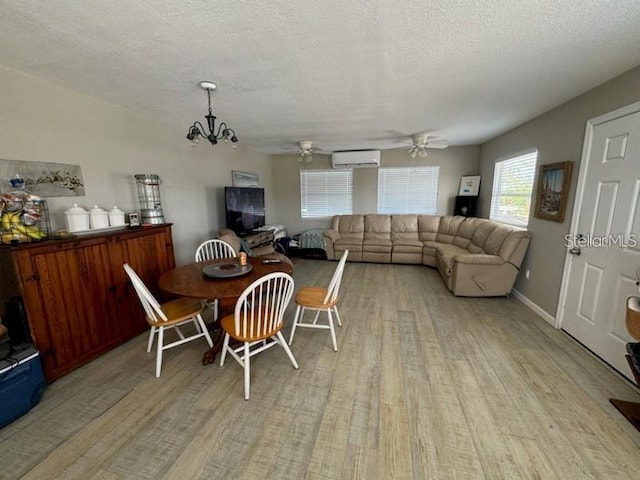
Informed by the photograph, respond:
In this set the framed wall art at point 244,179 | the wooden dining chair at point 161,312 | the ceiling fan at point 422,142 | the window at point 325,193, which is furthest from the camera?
the window at point 325,193

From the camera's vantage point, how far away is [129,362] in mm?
2244

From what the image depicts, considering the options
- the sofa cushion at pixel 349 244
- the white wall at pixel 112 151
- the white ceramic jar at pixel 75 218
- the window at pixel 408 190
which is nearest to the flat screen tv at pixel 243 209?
the white wall at pixel 112 151

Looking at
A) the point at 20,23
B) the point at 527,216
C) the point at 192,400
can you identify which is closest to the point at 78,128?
the point at 20,23

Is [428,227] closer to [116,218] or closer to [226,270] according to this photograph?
[226,270]

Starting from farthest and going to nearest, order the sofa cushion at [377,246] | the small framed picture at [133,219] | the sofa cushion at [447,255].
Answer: the sofa cushion at [377,246] → the sofa cushion at [447,255] → the small framed picture at [133,219]

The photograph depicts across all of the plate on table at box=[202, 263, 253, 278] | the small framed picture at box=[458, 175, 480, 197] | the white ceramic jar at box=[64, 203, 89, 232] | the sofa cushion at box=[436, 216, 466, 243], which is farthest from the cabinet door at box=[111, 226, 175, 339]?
the small framed picture at box=[458, 175, 480, 197]

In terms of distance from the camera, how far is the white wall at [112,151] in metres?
2.02

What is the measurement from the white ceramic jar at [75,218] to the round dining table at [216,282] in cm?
82

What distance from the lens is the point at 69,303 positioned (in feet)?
6.76

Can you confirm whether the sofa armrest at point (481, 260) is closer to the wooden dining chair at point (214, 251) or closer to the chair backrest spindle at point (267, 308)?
the chair backrest spindle at point (267, 308)

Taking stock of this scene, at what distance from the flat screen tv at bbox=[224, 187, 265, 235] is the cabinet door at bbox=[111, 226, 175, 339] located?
1419 mm

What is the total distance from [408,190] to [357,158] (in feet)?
4.68

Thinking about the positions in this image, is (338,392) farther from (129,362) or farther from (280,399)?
(129,362)

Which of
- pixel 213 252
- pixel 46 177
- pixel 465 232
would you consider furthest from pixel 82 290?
pixel 465 232
